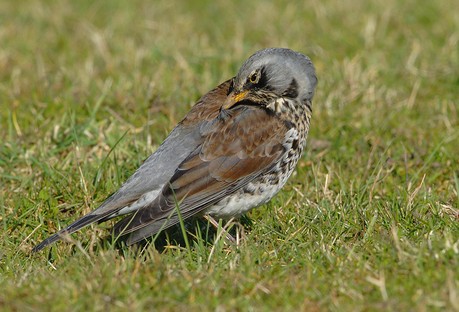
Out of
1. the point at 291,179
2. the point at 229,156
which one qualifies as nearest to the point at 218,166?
the point at 229,156

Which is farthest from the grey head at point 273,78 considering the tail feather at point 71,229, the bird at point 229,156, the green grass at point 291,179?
the tail feather at point 71,229

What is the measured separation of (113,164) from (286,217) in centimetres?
151

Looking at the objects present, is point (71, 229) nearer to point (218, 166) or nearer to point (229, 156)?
point (218, 166)

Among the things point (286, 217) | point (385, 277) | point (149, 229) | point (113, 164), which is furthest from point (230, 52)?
point (385, 277)

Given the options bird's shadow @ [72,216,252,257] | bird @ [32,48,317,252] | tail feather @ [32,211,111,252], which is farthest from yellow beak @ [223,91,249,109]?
tail feather @ [32,211,111,252]

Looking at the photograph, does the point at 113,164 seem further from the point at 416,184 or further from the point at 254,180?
the point at 416,184

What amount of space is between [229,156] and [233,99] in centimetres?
41

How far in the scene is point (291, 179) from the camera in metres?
6.84

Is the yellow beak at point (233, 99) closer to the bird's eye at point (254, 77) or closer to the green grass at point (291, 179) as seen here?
the bird's eye at point (254, 77)

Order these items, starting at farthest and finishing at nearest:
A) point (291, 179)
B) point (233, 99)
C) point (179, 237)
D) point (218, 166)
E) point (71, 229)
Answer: point (291, 179)
point (179, 237)
point (233, 99)
point (218, 166)
point (71, 229)

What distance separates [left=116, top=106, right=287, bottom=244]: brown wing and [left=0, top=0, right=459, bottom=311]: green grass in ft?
0.82

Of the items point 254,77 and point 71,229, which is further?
point 254,77

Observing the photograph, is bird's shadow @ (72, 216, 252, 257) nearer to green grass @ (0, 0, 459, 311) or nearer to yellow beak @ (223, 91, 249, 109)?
green grass @ (0, 0, 459, 311)

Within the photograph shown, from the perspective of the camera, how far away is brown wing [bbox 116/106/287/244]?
5402 millimetres
